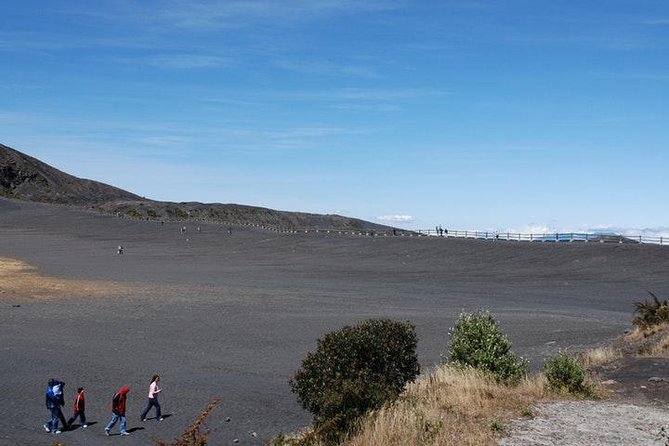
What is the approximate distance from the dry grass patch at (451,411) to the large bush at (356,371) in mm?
271

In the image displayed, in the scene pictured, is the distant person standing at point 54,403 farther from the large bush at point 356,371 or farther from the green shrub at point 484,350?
the green shrub at point 484,350

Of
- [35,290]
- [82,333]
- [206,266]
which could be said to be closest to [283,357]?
[82,333]

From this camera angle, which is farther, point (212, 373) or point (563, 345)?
point (563, 345)

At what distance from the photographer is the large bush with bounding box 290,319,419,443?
36.1 ft

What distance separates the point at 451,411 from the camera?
11914 mm

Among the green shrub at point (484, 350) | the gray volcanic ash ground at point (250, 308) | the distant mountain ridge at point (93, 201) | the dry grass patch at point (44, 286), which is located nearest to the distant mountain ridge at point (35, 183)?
the distant mountain ridge at point (93, 201)

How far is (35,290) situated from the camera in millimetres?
42000

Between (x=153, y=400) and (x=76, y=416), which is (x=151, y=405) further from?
(x=76, y=416)

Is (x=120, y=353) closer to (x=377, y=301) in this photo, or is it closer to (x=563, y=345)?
(x=563, y=345)

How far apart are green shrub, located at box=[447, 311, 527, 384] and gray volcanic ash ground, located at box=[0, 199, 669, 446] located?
335 centimetres

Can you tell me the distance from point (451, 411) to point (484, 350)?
3806 mm

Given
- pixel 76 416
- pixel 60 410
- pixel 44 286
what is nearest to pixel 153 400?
pixel 76 416

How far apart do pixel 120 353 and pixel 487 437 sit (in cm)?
1633

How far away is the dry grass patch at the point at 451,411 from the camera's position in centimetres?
1027
